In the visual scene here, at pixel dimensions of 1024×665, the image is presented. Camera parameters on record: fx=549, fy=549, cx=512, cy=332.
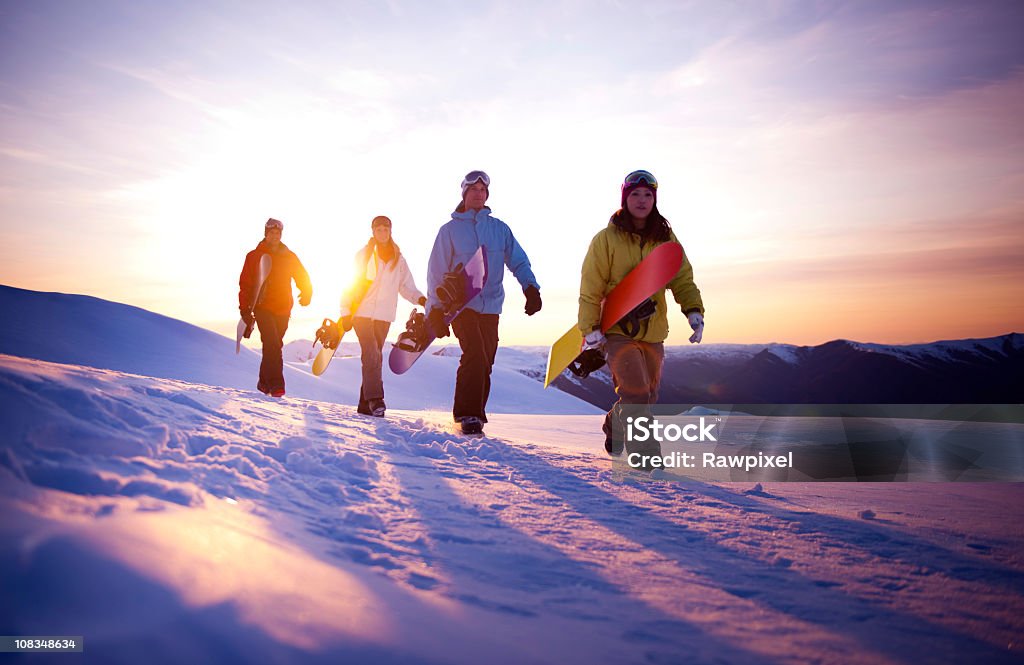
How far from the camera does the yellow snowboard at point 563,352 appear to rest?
508 centimetres

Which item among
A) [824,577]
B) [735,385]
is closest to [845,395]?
[735,385]

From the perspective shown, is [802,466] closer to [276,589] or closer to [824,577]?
[824,577]

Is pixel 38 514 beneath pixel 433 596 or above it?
above

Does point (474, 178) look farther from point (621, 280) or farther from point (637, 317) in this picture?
point (637, 317)

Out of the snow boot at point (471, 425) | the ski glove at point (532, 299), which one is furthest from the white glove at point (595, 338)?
the snow boot at point (471, 425)

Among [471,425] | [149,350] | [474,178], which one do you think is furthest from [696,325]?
[149,350]

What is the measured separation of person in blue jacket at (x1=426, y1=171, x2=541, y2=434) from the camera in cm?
513

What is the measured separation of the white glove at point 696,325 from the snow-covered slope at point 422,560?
1500mm

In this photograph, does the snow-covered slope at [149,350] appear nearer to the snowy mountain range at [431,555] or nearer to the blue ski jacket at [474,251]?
the blue ski jacket at [474,251]

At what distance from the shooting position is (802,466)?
410 cm

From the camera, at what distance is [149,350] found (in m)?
9.28

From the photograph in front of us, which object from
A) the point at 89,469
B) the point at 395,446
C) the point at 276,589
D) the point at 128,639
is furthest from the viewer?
the point at 395,446

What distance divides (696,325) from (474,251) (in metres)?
2.16

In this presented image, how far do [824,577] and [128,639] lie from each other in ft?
6.42
